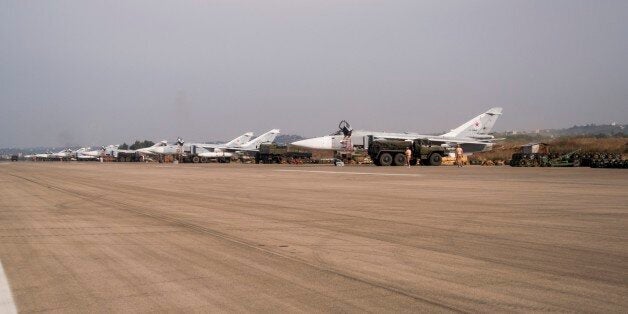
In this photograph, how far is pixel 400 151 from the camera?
4216 centimetres

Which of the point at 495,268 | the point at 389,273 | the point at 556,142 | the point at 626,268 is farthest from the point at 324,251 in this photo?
the point at 556,142

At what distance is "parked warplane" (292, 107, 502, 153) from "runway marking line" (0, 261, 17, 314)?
39795 millimetres

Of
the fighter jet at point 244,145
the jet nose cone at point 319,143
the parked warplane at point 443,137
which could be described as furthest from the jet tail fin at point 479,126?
the fighter jet at point 244,145

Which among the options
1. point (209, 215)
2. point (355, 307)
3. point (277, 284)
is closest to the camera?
point (355, 307)

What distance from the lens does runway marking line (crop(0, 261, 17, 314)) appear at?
14.1ft

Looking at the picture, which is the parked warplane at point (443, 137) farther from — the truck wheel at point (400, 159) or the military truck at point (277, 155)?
the military truck at point (277, 155)

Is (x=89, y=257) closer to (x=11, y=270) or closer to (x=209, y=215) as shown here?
(x=11, y=270)

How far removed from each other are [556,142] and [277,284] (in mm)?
72740

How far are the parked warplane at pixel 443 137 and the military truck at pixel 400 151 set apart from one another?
5.31 feet

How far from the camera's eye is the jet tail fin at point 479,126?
5032 centimetres

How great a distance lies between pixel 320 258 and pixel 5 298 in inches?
122

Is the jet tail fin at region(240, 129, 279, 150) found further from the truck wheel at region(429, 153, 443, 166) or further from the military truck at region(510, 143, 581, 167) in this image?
the military truck at region(510, 143, 581, 167)

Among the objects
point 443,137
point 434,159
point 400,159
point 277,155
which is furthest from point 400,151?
point 277,155

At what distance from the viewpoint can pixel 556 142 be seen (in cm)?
7025
